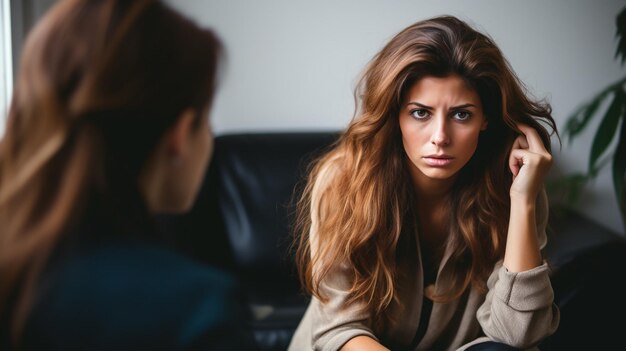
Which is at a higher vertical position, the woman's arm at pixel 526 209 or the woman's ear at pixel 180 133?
the woman's ear at pixel 180 133

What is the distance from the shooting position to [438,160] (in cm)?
132

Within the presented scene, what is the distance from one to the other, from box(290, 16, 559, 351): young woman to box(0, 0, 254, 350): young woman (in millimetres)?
688

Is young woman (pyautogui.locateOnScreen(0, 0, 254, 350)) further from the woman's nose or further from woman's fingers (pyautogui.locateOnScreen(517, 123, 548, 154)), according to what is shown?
woman's fingers (pyautogui.locateOnScreen(517, 123, 548, 154))

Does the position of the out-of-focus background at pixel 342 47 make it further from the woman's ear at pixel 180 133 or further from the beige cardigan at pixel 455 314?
the woman's ear at pixel 180 133

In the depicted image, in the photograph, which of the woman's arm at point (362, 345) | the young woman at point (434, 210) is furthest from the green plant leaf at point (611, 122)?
the woman's arm at point (362, 345)

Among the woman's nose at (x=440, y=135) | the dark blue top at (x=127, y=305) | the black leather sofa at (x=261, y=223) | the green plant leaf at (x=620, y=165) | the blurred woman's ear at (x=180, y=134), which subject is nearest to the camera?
the dark blue top at (x=127, y=305)

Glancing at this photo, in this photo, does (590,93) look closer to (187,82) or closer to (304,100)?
(304,100)

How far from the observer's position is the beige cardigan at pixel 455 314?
1.30m

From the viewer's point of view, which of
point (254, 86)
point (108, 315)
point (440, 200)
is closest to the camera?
point (108, 315)

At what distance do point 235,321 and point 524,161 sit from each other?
2.82 feet

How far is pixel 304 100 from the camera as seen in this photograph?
255 cm

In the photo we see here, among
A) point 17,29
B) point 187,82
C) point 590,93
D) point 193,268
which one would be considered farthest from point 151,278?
point 590,93

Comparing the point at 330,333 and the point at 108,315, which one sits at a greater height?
the point at 108,315

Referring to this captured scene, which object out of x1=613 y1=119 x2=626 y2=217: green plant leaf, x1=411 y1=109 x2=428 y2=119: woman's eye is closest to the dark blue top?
x1=411 y1=109 x2=428 y2=119: woman's eye
